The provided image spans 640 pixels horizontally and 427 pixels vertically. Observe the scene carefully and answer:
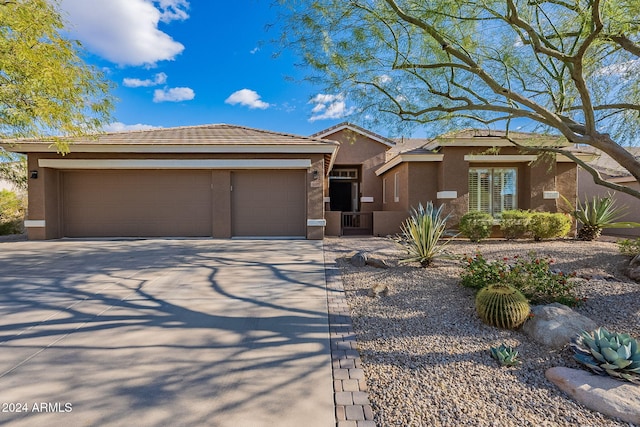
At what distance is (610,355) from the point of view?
8.59 feet

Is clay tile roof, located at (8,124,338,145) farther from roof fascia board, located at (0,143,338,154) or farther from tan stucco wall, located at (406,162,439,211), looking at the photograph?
tan stucco wall, located at (406,162,439,211)

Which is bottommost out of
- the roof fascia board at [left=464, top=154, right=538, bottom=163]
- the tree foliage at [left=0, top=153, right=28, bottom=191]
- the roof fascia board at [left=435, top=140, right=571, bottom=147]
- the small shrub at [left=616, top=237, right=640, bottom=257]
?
the small shrub at [left=616, top=237, right=640, bottom=257]

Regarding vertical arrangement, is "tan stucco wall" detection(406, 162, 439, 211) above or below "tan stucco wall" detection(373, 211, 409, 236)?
above

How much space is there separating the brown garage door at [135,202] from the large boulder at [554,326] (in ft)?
34.0

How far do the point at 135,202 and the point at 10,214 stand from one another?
23.8ft

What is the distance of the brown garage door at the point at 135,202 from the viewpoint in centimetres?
1139

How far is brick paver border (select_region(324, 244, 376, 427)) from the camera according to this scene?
2.29 m

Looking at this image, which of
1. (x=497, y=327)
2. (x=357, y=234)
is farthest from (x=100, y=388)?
(x=357, y=234)

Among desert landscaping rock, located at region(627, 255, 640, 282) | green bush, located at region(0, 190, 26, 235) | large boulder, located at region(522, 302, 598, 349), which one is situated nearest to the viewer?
large boulder, located at region(522, 302, 598, 349)

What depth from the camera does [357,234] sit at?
13922mm

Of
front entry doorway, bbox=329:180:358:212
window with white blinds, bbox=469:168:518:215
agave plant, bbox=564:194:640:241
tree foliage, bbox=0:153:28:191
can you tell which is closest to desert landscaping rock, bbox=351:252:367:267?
window with white blinds, bbox=469:168:518:215

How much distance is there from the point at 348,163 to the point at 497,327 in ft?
51.0

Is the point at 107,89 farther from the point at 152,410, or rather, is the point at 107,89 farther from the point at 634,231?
the point at 634,231

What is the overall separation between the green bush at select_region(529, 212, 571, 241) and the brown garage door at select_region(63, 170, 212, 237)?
1179 cm
